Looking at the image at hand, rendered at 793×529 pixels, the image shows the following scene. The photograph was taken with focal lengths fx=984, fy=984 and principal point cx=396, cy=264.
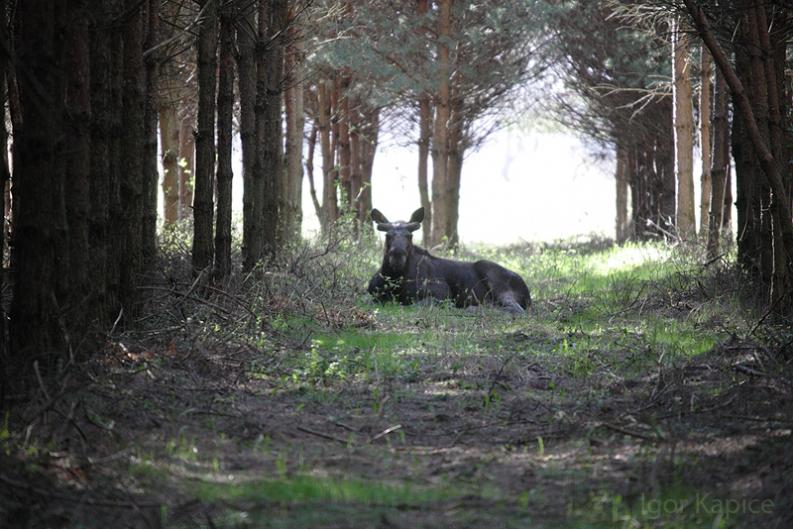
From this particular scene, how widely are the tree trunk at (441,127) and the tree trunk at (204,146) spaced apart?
14.2 meters

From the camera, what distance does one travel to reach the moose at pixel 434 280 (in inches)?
592

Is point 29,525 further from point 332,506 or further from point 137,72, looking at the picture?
point 137,72

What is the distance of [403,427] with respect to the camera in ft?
22.5

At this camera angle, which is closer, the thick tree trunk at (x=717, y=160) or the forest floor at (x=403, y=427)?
the forest floor at (x=403, y=427)

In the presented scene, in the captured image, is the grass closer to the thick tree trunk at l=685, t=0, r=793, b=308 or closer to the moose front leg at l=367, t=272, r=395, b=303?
the thick tree trunk at l=685, t=0, r=793, b=308

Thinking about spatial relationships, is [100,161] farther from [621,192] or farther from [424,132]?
[621,192]

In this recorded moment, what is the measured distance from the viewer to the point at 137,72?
9258 millimetres

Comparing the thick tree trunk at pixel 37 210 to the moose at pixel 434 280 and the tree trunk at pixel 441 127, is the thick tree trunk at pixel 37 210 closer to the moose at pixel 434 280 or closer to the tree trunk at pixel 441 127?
the moose at pixel 434 280

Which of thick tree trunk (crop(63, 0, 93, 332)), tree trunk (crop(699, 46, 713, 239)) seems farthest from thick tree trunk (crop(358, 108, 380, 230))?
thick tree trunk (crop(63, 0, 93, 332))

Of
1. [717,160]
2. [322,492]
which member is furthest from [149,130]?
[717,160]

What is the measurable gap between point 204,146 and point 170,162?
10.4 meters

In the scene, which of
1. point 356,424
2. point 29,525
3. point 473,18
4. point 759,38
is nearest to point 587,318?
point 759,38

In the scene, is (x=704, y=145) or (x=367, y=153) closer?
(x=704, y=145)

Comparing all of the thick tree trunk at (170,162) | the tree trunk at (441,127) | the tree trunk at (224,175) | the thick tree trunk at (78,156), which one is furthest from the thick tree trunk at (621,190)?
the thick tree trunk at (78,156)
